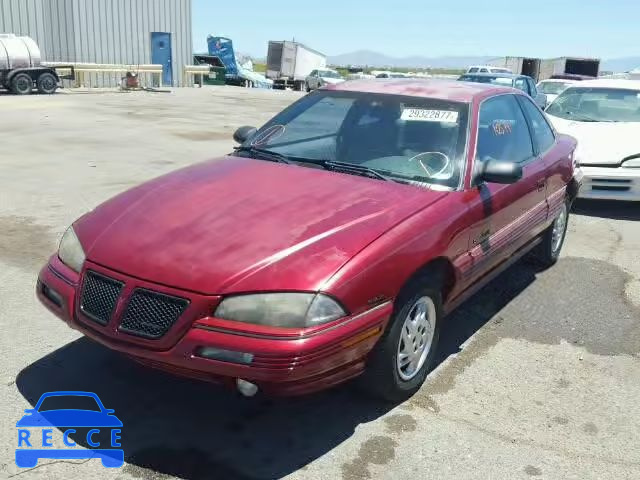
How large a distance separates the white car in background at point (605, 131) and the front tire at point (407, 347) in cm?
405

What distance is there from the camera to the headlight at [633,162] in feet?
25.5

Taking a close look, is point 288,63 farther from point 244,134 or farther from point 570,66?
point 244,134

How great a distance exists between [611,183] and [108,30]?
87.4ft

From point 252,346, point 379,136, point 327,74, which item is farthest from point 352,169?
point 327,74

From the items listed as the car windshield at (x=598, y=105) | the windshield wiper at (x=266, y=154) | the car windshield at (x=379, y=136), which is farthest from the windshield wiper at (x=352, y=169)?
the car windshield at (x=598, y=105)

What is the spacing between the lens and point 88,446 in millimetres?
2984

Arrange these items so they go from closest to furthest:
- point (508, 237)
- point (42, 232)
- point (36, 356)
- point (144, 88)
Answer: point (36, 356) → point (508, 237) → point (42, 232) → point (144, 88)

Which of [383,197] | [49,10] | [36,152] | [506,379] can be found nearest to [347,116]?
[383,197]

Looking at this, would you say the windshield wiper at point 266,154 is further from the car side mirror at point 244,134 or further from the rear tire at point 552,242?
the rear tire at point 552,242

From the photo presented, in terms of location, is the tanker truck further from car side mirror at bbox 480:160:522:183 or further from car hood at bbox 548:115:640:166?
car side mirror at bbox 480:160:522:183

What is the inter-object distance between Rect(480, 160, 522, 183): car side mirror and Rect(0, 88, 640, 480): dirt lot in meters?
1.13

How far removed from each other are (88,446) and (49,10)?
28.2 m

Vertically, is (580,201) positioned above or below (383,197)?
below

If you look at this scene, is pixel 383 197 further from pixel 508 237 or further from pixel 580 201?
pixel 580 201
